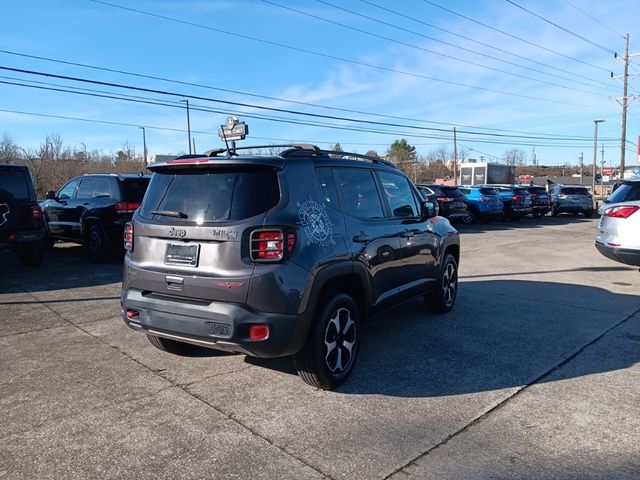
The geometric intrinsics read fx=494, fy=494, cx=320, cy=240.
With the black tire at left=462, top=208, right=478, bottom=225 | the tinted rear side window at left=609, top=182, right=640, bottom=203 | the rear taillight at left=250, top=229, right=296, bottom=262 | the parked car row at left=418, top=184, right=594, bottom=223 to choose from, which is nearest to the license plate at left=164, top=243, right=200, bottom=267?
the rear taillight at left=250, top=229, right=296, bottom=262

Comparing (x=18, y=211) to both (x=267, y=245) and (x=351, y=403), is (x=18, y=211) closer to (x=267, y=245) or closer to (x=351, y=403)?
(x=267, y=245)

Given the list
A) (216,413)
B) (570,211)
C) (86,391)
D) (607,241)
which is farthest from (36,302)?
(570,211)

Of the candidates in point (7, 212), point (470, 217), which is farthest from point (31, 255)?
point (470, 217)

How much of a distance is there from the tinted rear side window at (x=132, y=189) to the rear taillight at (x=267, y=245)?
23.8ft

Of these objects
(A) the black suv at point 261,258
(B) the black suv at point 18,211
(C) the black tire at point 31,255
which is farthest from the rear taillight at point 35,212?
(A) the black suv at point 261,258

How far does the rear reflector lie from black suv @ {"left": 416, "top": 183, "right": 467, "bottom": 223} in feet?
52.0

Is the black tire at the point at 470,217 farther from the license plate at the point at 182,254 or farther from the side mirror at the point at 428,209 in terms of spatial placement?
the license plate at the point at 182,254

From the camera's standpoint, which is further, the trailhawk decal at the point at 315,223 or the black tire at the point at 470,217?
the black tire at the point at 470,217

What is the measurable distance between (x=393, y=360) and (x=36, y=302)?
5.29 metres

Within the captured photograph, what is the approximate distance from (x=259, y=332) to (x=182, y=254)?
860mm

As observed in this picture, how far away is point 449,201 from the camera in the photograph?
1906cm

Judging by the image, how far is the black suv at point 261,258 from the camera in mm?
3506

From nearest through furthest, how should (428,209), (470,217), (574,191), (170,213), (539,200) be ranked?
(170,213), (428,209), (470,217), (539,200), (574,191)

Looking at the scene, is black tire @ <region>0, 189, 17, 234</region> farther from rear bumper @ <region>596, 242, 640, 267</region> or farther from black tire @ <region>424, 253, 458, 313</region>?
rear bumper @ <region>596, 242, 640, 267</region>
